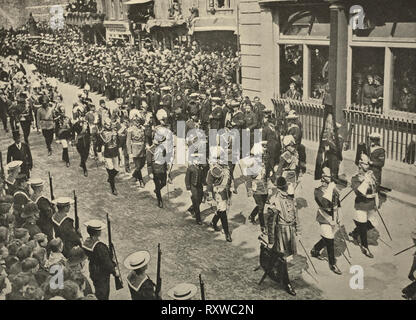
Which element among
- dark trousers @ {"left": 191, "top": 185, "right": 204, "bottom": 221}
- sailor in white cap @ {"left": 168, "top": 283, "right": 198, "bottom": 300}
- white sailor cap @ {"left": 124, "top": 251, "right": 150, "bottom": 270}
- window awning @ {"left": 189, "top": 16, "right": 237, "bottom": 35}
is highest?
window awning @ {"left": 189, "top": 16, "right": 237, "bottom": 35}

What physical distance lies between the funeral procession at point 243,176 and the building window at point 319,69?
40mm

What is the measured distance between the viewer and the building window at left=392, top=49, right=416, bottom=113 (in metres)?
11.2

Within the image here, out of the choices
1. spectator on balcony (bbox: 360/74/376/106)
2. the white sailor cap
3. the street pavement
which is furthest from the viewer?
spectator on balcony (bbox: 360/74/376/106)

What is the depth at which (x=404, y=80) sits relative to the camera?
11383mm

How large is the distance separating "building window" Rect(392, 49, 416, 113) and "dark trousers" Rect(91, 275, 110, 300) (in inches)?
303

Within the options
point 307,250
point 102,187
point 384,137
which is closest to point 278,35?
point 384,137

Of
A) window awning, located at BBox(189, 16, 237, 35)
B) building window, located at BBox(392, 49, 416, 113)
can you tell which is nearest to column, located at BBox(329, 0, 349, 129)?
building window, located at BBox(392, 49, 416, 113)

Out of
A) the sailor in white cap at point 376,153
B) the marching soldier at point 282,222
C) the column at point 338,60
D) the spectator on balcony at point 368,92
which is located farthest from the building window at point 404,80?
the marching soldier at point 282,222

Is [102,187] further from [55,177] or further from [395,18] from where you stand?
[395,18]

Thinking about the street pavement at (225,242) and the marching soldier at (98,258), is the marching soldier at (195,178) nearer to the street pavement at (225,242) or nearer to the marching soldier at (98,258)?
the street pavement at (225,242)

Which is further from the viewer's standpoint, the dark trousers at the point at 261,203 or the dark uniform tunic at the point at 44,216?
the dark trousers at the point at 261,203

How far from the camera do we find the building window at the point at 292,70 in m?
14.1

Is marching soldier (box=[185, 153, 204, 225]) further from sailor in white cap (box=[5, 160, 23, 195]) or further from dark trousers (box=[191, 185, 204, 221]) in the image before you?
sailor in white cap (box=[5, 160, 23, 195])

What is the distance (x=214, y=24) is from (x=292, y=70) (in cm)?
1005
